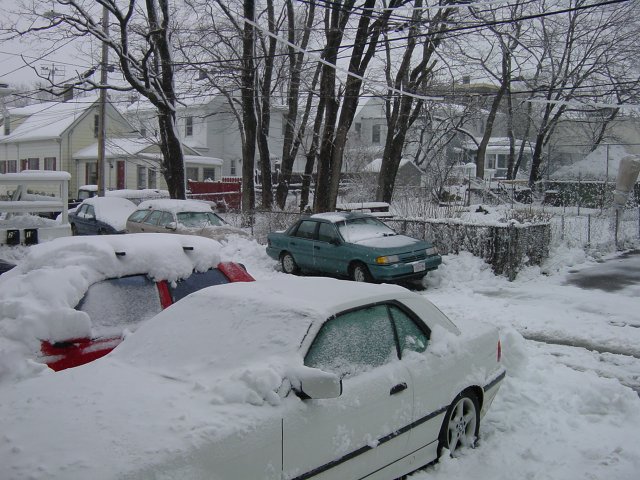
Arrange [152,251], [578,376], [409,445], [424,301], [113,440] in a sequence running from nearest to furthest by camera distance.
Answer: [113,440] → [409,445] → [424,301] → [152,251] → [578,376]

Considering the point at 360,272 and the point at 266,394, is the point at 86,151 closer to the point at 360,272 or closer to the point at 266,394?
the point at 360,272

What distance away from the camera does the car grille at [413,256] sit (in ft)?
39.3

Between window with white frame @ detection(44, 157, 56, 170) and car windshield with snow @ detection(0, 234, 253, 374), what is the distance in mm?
39541

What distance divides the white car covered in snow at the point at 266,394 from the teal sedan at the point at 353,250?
6772 mm

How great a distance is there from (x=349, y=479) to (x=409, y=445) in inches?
25.0

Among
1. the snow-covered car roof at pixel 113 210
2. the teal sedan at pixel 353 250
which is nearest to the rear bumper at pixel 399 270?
the teal sedan at pixel 353 250

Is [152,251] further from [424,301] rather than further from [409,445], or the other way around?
[409,445]

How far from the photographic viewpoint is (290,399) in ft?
11.4

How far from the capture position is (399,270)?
38.8 ft

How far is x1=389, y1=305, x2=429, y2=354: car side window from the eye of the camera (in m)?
4.42

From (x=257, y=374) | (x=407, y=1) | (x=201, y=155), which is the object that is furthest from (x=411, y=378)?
(x=201, y=155)

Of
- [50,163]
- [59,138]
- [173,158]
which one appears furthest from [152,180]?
[173,158]

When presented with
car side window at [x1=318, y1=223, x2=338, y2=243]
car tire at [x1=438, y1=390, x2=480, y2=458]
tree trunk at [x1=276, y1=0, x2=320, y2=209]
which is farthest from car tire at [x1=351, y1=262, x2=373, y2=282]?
tree trunk at [x1=276, y1=0, x2=320, y2=209]

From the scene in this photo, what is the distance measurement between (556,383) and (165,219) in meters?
12.9
